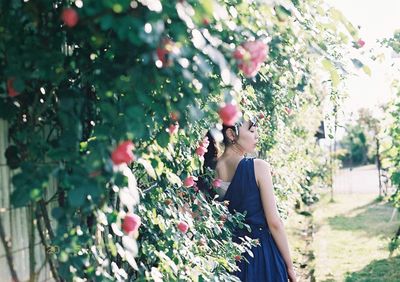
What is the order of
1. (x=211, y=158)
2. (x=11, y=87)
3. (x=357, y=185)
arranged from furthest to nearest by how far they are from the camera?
(x=357, y=185) → (x=211, y=158) → (x=11, y=87)

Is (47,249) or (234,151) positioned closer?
(47,249)

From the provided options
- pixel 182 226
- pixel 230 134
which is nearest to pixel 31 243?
pixel 182 226

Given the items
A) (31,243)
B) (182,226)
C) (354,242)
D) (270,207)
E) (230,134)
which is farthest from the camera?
(354,242)

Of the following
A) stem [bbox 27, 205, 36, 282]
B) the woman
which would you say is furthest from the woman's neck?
stem [bbox 27, 205, 36, 282]

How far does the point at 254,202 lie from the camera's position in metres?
3.17

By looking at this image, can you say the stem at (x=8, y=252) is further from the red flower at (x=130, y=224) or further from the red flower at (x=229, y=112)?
the red flower at (x=229, y=112)

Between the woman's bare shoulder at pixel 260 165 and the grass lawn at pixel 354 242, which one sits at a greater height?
the woman's bare shoulder at pixel 260 165

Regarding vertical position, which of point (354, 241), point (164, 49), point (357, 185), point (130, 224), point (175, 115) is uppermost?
point (164, 49)

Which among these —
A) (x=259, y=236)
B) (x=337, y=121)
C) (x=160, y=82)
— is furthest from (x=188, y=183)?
(x=337, y=121)

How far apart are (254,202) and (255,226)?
0.15 meters

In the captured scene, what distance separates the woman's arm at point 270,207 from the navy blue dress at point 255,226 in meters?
0.04

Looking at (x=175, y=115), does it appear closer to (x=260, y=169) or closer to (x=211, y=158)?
(x=260, y=169)

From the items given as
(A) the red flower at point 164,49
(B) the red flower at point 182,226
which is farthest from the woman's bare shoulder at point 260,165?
(A) the red flower at point 164,49

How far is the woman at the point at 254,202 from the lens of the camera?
311 cm
